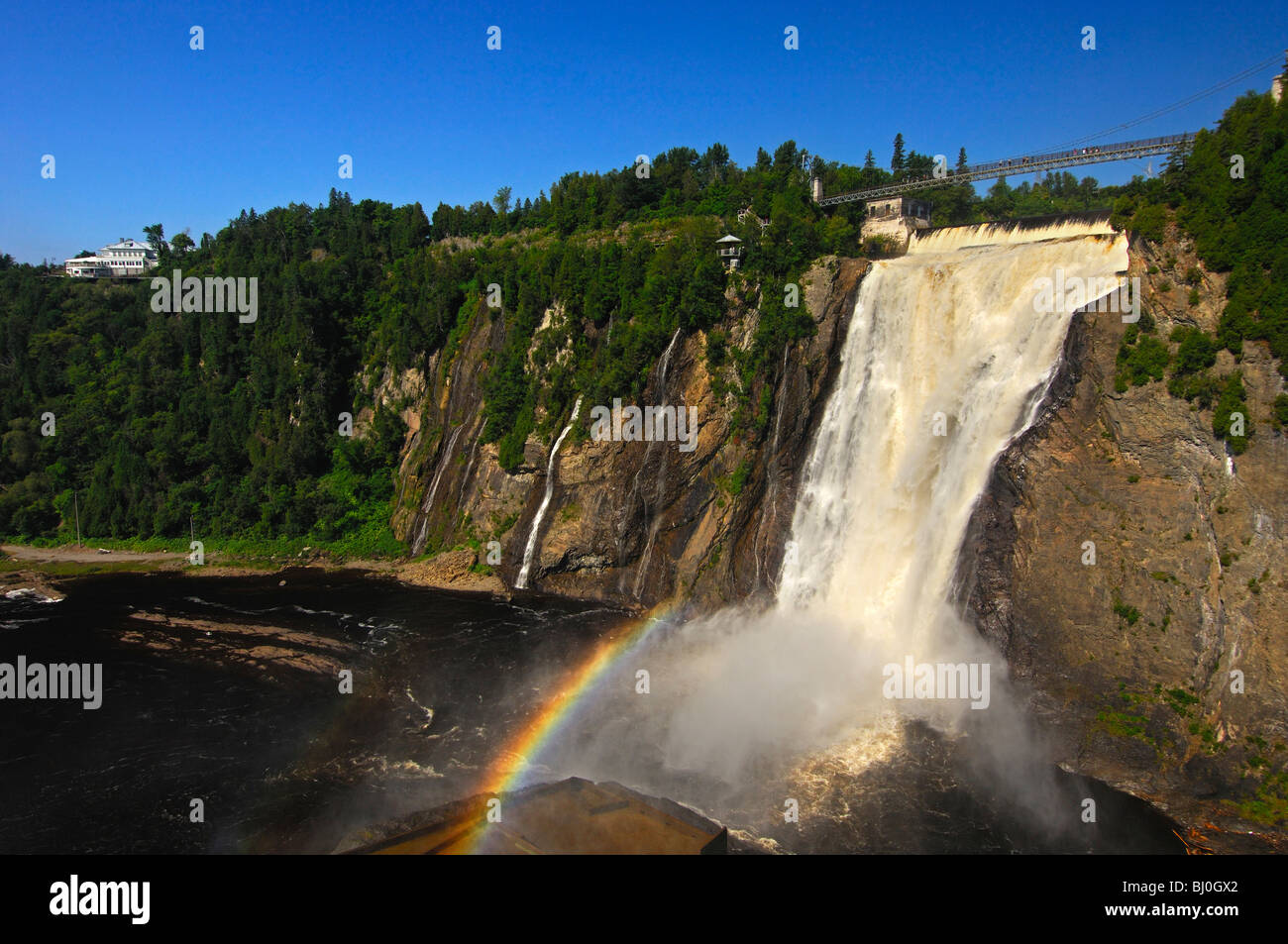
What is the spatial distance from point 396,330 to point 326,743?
4069 cm

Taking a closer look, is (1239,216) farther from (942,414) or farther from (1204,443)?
(942,414)

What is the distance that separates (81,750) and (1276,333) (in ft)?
138

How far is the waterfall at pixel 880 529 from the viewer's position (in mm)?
27906

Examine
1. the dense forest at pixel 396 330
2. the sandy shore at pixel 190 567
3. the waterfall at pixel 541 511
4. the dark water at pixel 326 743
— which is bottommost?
the dark water at pixel 326 743

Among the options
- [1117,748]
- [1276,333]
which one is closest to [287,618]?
[1117,748]

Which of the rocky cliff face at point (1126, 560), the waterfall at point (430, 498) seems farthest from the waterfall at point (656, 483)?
the waterfall at point (430, 498)

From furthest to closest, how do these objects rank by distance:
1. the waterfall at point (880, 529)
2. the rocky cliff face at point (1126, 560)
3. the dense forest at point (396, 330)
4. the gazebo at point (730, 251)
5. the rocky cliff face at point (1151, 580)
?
the gazebo at point (730, 251), the dense forest at point (396, 330), the waterfall at point (880, 529), the rocky cliff face at point (1126, 560), the rocky cliff face at point (1151, 580)

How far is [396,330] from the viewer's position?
62156 millimetres

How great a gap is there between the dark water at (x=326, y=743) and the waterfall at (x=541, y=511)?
3109 millimetres

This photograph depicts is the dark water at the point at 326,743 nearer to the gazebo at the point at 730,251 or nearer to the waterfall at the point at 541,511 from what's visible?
the waterfall at the point at 541,511

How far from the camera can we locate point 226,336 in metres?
67.2

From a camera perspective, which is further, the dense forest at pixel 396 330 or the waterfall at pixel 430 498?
the waterfall at pixel 430 498

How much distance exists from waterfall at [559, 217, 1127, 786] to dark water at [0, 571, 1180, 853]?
2.42m
